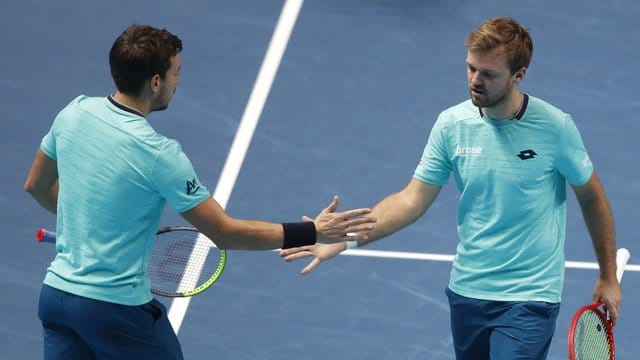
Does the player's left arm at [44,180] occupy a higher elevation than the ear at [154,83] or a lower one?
lower

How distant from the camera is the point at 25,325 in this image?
9797mm

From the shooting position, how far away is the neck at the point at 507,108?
728 centimetres

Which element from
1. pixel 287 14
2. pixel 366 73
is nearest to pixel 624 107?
pixel 366 73

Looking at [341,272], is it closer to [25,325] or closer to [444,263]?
[444,263]

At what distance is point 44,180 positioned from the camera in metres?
7.16

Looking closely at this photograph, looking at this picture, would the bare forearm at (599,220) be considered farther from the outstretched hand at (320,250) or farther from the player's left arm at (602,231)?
the outstretched hand at (320,250)

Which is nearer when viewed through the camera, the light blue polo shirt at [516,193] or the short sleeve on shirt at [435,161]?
the light blue polo shirt at [516,193]

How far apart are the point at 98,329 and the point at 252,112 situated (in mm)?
5708

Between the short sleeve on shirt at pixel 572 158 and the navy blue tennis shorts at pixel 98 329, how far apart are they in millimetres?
2103

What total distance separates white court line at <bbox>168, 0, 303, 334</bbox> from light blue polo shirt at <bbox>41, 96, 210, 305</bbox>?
3.05 meters

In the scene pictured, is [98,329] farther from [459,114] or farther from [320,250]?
[459,114]

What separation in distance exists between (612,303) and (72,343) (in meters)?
2.68

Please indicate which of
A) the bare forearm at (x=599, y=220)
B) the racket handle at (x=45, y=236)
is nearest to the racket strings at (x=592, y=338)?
the bare forearm at (x=599, y=220)

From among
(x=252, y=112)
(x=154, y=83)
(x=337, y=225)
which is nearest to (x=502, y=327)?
(x=337, y=225)
